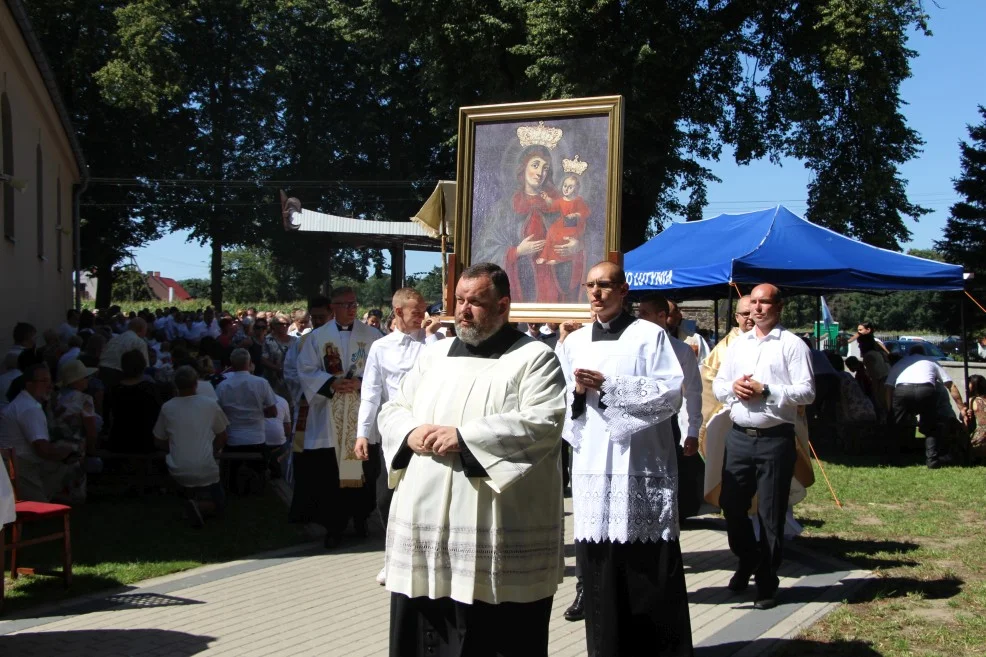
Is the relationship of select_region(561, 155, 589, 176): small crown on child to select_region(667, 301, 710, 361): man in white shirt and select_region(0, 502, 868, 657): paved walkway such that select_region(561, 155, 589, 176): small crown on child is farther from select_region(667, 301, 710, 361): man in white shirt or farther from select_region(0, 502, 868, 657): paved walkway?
select_region(0, 502, 868, 657): paved walkway

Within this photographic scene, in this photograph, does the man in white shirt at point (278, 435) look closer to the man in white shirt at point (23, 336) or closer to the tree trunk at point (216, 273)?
the man in white shirt at point (23, 336)

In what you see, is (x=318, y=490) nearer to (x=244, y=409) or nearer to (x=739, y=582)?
(x=244, y=409)

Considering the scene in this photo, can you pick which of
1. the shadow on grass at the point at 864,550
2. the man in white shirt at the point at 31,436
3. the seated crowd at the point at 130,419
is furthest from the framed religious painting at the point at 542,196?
the man in white shirt at the point at 31,436

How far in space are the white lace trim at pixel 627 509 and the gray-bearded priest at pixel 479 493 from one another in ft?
3.15

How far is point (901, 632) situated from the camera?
19.0ft

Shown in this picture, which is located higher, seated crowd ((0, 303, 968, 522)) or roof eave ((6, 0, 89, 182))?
roof eave ((6, 0, 89, 182))

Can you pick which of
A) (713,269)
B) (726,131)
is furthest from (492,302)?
(726,131)

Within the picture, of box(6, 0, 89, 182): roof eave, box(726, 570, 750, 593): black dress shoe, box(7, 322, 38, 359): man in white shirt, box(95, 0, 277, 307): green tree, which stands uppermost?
box(95, 0, 277, 307): green tree

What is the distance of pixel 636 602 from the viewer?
500cm

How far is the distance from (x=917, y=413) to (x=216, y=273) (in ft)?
105

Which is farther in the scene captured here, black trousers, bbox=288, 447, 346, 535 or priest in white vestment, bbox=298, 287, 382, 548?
black trousers, bbox=288, 447, 346, 535

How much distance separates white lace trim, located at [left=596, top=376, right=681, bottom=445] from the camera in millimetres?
5008

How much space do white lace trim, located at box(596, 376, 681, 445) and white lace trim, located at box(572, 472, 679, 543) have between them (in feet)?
0.88

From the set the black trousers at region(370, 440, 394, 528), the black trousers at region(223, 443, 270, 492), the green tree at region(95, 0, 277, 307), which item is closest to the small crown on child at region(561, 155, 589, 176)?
the black trousers at region(370, 440, 394, 528)
